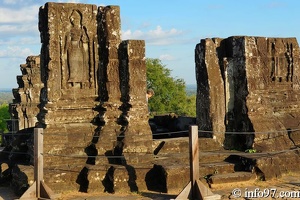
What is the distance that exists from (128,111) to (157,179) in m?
1.95

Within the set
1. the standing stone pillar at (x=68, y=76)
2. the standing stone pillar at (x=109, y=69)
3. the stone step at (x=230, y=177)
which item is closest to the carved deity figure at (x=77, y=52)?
the standing stone pillar at (x=68, y=76)

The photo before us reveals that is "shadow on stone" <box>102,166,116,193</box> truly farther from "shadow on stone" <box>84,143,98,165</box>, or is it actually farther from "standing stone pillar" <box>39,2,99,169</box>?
"standing stone pillar" <box>39,2,99,169</box>

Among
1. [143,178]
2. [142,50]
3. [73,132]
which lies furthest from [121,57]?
[143,178]

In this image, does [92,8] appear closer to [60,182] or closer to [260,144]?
[60,182]

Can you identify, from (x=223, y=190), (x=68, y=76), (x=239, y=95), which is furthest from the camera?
(x=239, y=95)

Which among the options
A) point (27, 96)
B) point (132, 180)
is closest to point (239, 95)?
point (132, 180)

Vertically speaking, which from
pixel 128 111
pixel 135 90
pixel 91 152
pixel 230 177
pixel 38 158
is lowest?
pixel 230 177

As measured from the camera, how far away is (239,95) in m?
11.2

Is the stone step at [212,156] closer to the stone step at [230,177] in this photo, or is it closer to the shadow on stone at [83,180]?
the stone step at [230,177]

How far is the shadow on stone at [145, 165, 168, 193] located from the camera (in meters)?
8.42

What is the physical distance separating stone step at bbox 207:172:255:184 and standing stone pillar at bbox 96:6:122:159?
101 inches

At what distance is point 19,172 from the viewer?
28.3 feet

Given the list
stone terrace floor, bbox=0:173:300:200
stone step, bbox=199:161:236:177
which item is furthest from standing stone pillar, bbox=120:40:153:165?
stone terrace floor, bbox=0:173:300:200

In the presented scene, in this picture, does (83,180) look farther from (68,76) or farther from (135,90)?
(68,76)
